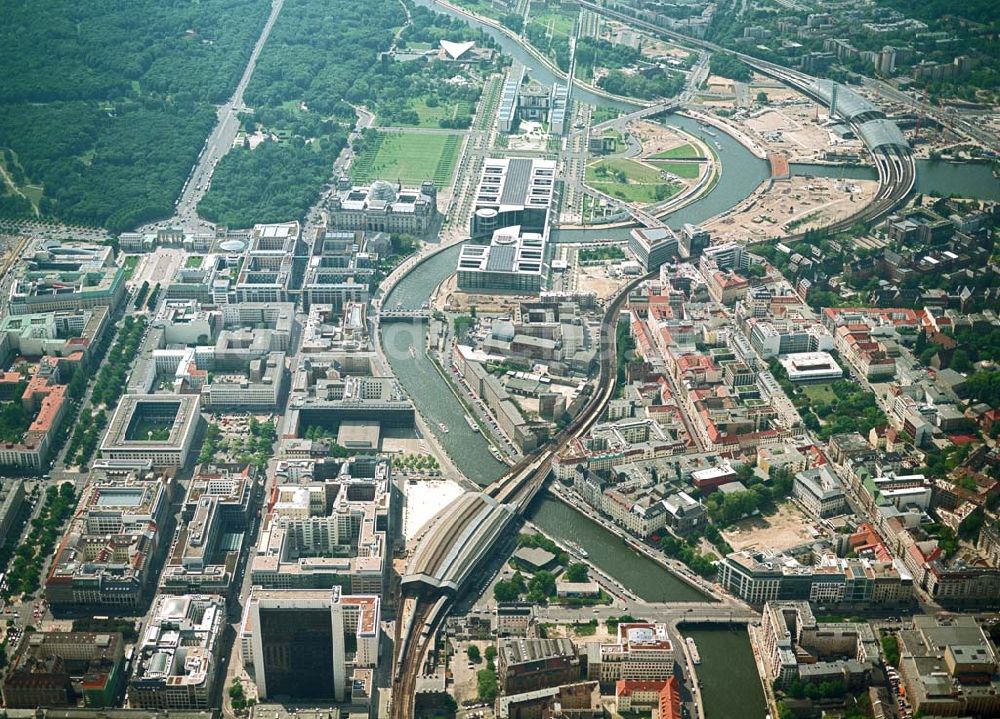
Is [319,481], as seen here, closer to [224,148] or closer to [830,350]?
[830,350]

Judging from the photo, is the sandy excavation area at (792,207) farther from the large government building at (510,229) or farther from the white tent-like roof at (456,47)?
the white tent-like roof at (456,47)

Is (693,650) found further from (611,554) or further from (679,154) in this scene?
(679,154)

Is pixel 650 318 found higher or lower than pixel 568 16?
lower

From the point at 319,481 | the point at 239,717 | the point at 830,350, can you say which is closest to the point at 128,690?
the point at 239,717

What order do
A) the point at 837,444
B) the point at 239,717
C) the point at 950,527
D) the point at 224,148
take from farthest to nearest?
the point at 224,148, the point at 837,444, the point at 950,527, the point at 239,717

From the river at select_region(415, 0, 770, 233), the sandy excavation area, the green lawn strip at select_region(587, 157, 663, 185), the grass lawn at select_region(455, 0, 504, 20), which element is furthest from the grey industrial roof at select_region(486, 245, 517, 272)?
the grass lawn at select_region(455, 0, 504, 20)

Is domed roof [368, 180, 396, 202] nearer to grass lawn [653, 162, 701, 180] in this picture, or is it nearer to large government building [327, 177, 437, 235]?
large government building [327, 177, 437, 235]
